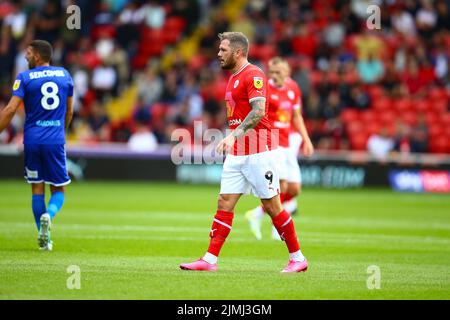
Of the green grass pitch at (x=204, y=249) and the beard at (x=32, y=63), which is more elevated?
the beard at (x=32, y=63)

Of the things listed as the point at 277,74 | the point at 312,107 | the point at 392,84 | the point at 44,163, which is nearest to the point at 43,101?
the point at 44,163

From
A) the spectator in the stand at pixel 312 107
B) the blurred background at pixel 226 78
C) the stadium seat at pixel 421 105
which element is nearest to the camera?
the blurred background at pixel 226 78

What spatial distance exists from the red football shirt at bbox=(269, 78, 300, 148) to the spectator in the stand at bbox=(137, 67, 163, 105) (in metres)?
15.4

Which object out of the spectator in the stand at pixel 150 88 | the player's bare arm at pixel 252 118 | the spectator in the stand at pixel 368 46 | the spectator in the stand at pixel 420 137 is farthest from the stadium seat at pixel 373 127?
the player's bare arm at pixel 252 118

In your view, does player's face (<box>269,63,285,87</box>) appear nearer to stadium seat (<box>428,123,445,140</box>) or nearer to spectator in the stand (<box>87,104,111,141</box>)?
spectator in the stand (<box>87,104,111,141</box>)

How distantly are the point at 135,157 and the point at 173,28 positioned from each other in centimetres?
651

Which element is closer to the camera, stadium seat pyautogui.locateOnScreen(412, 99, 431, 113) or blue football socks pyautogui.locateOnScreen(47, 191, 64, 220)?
blue football socks pyautogui.locateOnScreen(47, 191, 64, 220)

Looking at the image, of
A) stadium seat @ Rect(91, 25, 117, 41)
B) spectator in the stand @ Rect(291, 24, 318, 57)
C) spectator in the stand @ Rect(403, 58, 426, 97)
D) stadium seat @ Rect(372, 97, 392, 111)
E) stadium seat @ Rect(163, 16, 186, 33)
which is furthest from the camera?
stadium seat @ Rect(163, 16, 186, 33)

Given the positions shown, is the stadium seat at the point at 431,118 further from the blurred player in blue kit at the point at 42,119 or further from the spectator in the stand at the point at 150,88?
the blurred player in blue kit at the point at 42,119

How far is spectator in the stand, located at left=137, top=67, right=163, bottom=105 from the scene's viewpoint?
30.1m

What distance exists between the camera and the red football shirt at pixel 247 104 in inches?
400

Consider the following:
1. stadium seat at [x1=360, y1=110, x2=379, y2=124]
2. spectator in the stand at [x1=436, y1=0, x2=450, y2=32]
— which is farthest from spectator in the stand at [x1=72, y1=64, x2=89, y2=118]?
spectator in the stand at [x1=436, y1=0, x2=450, y2=32]

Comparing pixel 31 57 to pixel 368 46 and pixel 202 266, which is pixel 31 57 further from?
pixel 368 46

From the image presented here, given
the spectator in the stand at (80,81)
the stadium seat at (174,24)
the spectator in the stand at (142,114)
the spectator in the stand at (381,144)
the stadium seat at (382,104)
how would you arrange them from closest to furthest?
the spectator in the stand at (381,144) < the spectator in the stand at (142,114) < the spectator in the stand at (80,81) < the stadium seat at (382,104) < the stadium seat at (174,24)
